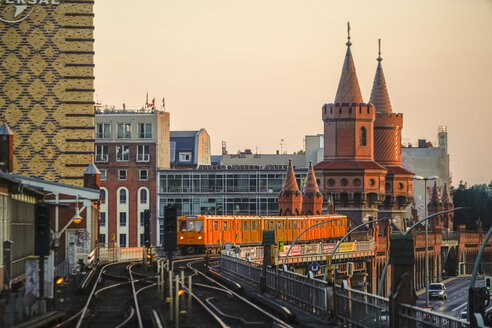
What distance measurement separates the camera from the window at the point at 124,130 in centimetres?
15088

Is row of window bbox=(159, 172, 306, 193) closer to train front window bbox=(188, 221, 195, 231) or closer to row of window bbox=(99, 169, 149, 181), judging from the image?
row of window bbox=(99, 169, 149, 181)

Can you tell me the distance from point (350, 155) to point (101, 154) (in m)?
32.1

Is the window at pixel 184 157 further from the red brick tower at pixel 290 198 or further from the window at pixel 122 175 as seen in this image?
the red brick tower at pixel 290 198

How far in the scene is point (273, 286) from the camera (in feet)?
157

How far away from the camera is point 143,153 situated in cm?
15050

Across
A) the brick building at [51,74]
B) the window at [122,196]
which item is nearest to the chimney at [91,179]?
the brick building at [51,74]

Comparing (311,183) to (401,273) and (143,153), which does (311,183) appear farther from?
(401,273)

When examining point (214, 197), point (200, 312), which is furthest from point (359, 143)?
point (200, 312)

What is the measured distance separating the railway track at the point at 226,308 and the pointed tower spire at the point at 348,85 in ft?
327

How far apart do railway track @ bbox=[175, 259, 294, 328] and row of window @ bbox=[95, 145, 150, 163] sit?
3731 inches

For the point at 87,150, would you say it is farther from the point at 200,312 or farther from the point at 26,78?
the point at 200,312

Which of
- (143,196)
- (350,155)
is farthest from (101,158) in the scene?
(350,155)

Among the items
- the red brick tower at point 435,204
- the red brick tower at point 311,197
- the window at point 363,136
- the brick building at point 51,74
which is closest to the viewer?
the brick building at point 51,74

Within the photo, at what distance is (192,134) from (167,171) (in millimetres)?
23218
